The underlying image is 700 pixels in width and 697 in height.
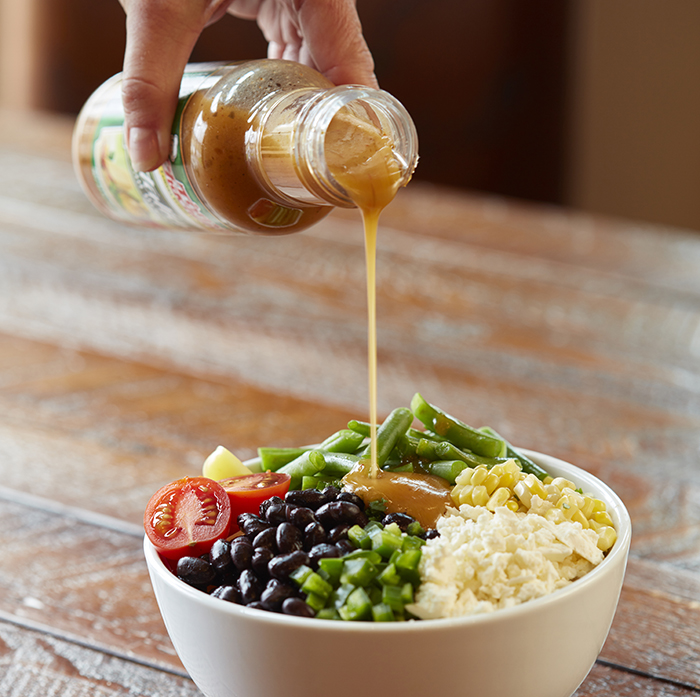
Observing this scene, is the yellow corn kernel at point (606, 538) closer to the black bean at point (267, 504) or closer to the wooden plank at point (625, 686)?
the wooden plank at point (625, 686)

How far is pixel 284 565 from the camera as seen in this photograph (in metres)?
0.85

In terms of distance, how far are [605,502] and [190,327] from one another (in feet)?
4.26

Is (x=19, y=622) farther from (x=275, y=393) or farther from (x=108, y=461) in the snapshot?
(x=275, y=393)

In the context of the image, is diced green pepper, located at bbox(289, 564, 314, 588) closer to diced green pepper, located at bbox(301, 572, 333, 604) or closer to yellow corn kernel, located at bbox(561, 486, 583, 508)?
diced green pepper, located at bbox(301, 572, 333, 604)

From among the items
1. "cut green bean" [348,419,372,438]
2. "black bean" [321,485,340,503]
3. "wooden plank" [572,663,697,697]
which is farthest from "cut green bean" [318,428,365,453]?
"wooden plank" [572,663,697,697]

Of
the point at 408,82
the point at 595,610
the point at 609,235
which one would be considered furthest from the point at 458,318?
the point at 408,82

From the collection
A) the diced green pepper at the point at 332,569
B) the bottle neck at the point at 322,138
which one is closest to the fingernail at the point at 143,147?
the bottle neck at the point at 322,138

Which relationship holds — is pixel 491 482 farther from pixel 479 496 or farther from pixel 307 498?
pixel 307 498

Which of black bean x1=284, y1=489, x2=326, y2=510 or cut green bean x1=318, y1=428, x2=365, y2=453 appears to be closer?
black bean x1=284, y1=489, x2=326, y2=510

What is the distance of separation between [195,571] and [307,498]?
15cm

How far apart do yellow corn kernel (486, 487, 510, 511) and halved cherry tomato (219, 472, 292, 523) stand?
236mm

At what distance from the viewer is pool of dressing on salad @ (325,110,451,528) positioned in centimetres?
100

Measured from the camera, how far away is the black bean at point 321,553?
0.87m

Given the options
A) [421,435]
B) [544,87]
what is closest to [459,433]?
[421,435]
